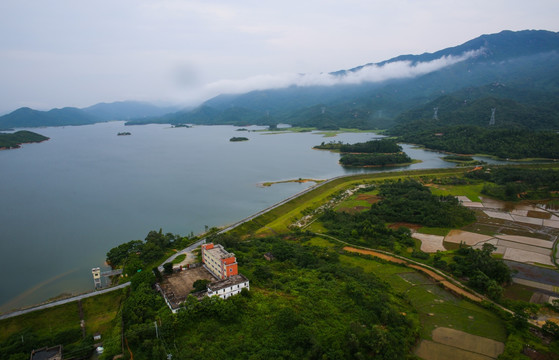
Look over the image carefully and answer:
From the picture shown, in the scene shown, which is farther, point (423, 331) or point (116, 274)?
point (116, 274)

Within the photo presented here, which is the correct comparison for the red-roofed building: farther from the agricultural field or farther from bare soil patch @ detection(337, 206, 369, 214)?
bare soil patch @ detection(337, 206, 369, 214)

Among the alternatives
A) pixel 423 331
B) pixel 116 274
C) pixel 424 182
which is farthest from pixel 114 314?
pixel 424 182

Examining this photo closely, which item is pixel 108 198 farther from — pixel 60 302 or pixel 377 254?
pixel 377 254

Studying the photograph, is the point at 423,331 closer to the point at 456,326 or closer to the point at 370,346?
the point at 456,326

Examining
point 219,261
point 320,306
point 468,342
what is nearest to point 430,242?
point 468,342

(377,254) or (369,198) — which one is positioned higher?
(369,198)

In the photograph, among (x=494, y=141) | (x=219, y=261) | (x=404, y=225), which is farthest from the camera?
(x=494, y=141)

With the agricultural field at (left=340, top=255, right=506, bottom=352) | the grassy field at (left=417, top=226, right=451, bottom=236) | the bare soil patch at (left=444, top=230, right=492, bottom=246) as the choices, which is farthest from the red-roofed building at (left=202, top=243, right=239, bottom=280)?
the bare soil patch at (left=444, top=230, right=492, bottom=246)

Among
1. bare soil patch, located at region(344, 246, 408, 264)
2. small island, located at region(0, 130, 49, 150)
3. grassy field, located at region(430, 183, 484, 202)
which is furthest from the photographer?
small island, located at region(0, 130, 49, 150)
